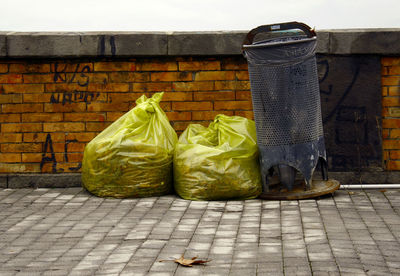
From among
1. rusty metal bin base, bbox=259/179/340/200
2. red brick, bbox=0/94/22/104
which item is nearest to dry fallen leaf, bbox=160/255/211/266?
rusty metal bin base, bbox=259/179/340/200

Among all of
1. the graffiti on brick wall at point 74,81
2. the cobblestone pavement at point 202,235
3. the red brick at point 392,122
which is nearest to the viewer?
the cobblestone pavement at point 202,235

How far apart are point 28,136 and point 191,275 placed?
3.52m

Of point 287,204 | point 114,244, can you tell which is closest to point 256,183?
point 287,204

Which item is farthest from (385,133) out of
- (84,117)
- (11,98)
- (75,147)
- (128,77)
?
(11,98)

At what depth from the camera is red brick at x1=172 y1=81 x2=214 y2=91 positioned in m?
6.17

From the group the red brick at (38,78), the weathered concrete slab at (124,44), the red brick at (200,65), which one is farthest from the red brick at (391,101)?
the red brick at (38,78)

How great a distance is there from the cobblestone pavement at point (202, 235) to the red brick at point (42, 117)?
2.95 ft

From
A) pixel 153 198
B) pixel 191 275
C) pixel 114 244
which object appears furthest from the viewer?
pixel 153 198

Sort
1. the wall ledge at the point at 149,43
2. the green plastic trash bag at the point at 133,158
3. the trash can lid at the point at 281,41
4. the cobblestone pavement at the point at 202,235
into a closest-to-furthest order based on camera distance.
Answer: the cobblestone pavement at the point at 202,235 < the trash can lid at the point at 281,41 < the green plastic trash bag at the point at 133,158 < the wall ledge at the point at 149,43

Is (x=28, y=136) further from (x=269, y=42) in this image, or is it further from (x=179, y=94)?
(x=269, y=42)

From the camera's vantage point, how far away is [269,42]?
534 centimetres

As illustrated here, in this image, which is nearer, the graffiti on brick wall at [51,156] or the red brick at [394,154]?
the red brick at [394,154]

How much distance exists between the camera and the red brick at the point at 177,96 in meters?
6.19

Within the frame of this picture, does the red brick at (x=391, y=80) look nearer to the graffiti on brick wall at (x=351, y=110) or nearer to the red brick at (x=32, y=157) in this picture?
the graffiti on brick wall at (x=351, y=110)
